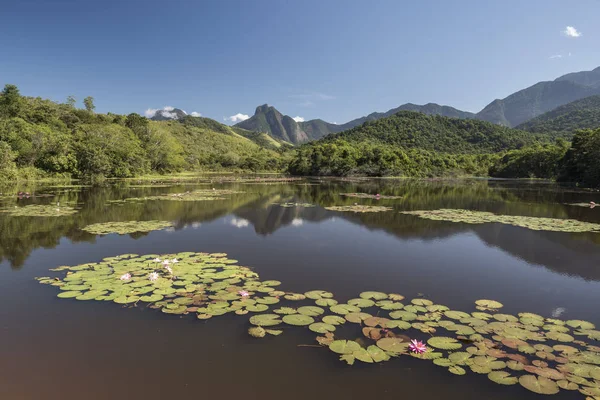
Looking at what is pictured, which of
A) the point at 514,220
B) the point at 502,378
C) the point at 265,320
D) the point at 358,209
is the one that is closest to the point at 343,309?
the point at 265,320

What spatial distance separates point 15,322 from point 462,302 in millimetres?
7172

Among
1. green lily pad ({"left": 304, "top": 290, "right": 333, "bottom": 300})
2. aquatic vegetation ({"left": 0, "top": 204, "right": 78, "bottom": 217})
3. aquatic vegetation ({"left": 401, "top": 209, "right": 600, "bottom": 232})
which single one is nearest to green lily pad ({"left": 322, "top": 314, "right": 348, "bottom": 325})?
green lily pad ({"left": 304, "top": 290, "right": 333, "bottom": 300})

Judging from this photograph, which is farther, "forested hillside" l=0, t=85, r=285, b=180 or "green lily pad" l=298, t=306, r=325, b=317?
"forested hillside" l=0, t=85, r=285, b=180

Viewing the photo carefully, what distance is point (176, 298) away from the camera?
5672mm

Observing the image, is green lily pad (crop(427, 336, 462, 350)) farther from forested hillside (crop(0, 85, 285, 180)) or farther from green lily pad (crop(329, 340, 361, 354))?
forested hillside (crop(0, 85, 285, 180))

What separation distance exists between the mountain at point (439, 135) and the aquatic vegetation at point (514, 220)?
7358cm

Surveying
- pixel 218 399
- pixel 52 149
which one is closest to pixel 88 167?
pixel 52 149

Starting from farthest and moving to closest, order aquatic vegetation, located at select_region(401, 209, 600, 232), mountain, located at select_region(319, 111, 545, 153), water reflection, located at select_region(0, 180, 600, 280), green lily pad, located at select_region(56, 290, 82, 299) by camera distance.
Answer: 1. mountain, located at select_region(319, 111, 545, 153)
2. aquatic vegetation, located at select_region(401, 209, 600, 232)
3. water reflection, located at select_region(0, 180, 600, 280)
4. green lily pad, located at select_region(56, 290, 82, 299)

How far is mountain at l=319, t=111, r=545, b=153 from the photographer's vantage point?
3628 inches

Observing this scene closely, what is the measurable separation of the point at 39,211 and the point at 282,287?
Answer: 47.0ft

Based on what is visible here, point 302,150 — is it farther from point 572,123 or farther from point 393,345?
point 572,123

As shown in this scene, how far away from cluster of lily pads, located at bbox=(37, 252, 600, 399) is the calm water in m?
0.17

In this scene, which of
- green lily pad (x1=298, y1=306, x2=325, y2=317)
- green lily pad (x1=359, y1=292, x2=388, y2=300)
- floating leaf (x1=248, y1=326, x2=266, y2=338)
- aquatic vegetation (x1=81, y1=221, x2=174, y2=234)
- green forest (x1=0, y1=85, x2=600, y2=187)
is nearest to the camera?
floating leaf (x1=248, y1=326, x2=266, y2=338)

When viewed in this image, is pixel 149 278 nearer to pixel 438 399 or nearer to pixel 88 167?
pixel 438 399
